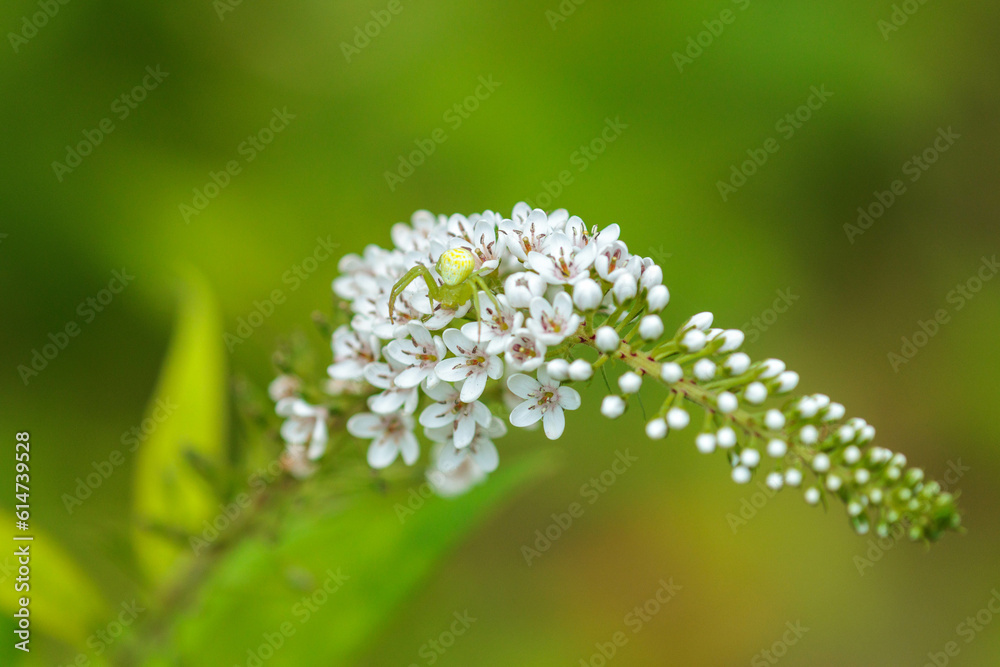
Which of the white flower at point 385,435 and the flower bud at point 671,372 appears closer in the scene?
the flower bud at point 671,372

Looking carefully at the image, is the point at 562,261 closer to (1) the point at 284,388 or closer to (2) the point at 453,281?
(2) the point at 453,281

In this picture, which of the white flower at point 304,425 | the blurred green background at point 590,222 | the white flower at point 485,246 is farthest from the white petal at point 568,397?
the blurred green background at point 590,222

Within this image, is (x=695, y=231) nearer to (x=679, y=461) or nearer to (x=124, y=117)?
(x=679, y=461)

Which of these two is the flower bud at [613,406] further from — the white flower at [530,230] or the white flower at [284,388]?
the white flower at [284,388]

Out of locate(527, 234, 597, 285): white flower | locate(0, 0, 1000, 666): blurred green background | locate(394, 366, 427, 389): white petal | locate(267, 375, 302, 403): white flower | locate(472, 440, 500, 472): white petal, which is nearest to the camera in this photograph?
locate(527, 234, 597, 285): white flower

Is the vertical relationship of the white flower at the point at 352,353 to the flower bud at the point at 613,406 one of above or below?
below

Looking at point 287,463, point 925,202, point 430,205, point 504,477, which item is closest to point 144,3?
point 430,205

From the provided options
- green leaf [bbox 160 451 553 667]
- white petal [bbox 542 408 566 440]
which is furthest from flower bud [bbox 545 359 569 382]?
green leaf [bbox 160 451 553 667]

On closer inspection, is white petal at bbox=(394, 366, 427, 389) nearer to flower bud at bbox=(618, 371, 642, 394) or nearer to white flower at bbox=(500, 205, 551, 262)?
white flower at bbox=(500, 205, 551, 262)
